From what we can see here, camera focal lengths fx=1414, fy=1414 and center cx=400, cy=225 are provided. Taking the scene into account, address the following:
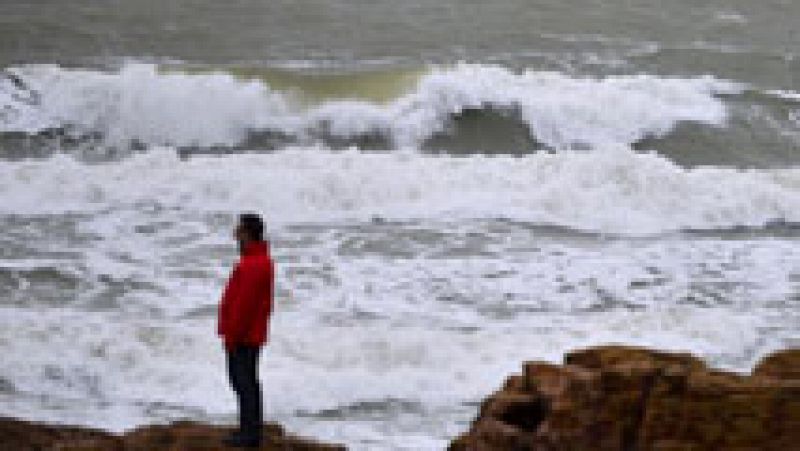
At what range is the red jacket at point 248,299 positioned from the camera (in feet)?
24.3

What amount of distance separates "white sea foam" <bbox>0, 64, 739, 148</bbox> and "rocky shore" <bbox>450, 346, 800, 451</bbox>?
13571mm

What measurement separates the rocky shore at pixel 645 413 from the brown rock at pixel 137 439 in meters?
1.05

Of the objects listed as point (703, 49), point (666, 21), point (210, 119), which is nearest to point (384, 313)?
point (210, 119)

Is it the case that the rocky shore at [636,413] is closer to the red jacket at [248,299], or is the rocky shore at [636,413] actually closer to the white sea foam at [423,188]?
the red jacket at [248,299]

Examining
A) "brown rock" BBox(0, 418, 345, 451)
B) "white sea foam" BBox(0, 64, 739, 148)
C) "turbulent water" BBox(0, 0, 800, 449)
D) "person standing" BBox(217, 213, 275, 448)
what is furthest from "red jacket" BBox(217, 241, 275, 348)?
"white sea foam" BBox(0, 64, 739, 148)

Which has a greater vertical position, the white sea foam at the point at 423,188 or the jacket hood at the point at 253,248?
the jacket hood at the point at 253,248

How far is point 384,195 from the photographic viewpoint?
57.6ft

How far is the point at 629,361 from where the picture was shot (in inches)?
308

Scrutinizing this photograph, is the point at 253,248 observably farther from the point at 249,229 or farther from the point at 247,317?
the point at 247,317

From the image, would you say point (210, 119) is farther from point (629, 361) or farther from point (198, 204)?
point (629, 361)

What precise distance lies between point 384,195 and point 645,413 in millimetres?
10484

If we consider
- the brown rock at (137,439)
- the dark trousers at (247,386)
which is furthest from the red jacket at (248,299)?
the brown rock at (137,439)

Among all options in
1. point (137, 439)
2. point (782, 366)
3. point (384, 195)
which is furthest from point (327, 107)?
point (782, 366)

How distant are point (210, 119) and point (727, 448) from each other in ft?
49.6
